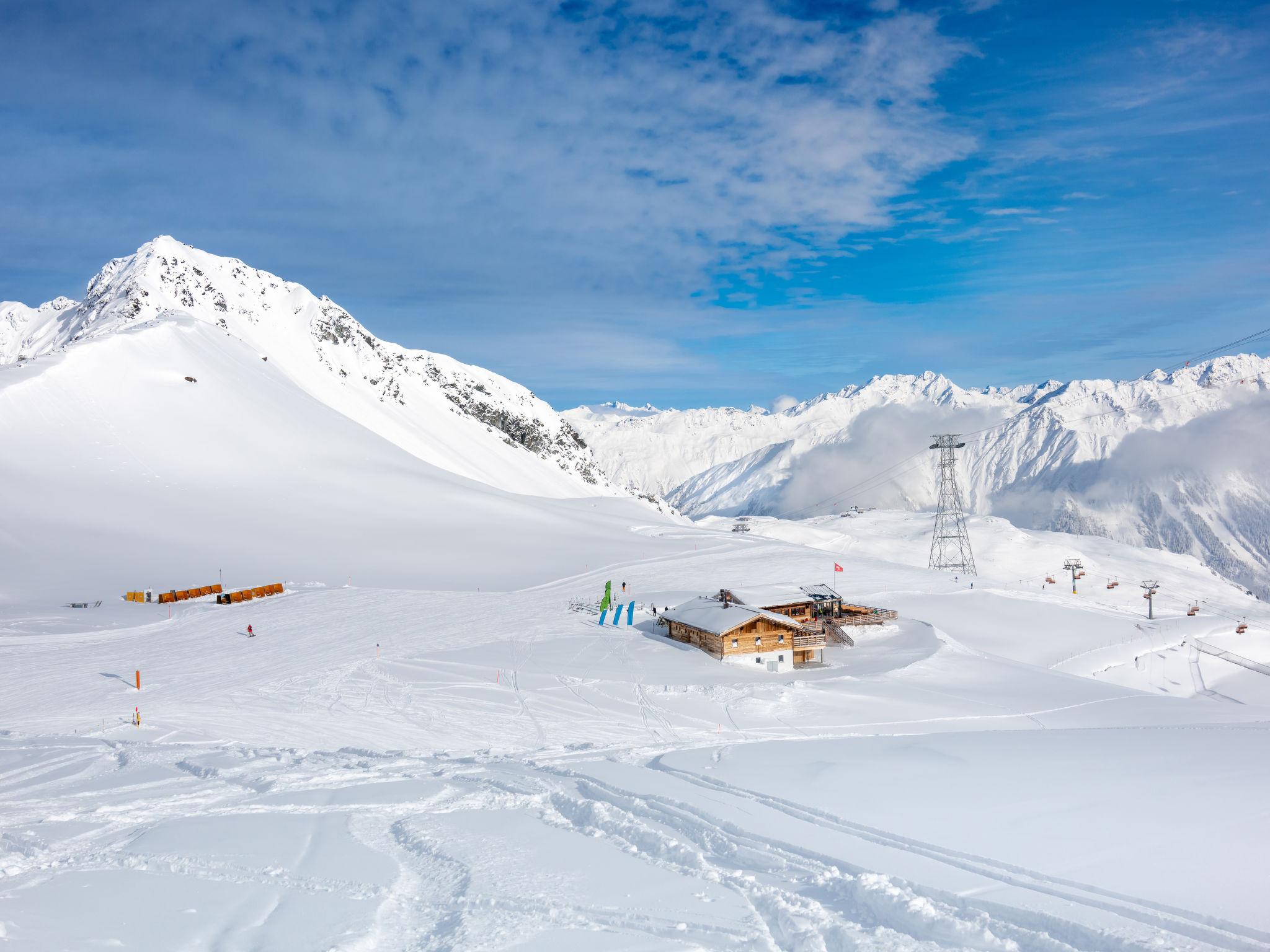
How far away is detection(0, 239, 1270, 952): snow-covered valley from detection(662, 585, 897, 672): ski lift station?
914 mm

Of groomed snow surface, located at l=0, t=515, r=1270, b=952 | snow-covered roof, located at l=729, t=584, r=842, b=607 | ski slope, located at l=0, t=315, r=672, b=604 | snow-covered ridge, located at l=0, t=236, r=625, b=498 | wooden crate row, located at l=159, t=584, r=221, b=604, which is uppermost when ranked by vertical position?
snow-covered ridge, located at l=0, t=236, r=625, b=498

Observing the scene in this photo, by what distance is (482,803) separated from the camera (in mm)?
12188

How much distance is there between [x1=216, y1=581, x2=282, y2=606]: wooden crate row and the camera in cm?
3609

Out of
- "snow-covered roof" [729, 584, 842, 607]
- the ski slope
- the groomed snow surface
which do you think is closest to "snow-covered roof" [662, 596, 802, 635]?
the groomed snow surface

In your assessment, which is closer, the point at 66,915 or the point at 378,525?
the point at 66,915

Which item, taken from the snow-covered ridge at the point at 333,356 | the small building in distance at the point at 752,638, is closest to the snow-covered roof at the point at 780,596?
the small building in distance at the point at 752,638

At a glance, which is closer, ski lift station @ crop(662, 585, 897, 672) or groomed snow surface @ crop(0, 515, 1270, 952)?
groomed snow surface @ crop(0, 515, 1270, 952)

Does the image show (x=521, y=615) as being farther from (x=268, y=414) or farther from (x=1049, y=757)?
(x=268, y=414)

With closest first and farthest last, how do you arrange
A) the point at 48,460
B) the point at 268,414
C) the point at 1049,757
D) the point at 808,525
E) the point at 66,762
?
the point at 1049,757
the point at 66,762
the point at 48,460
the point at 268,414
the point at 808,525

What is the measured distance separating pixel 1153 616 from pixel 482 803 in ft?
206

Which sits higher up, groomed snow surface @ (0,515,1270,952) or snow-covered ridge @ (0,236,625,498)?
snow-covered ridge @ (0,236,625,498)

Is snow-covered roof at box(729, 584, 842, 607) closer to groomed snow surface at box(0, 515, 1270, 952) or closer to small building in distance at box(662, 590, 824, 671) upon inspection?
small building in distance at box(662, 590, 824, 671)

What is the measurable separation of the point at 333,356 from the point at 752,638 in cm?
10473

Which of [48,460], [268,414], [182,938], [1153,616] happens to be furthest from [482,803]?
[268,414]
